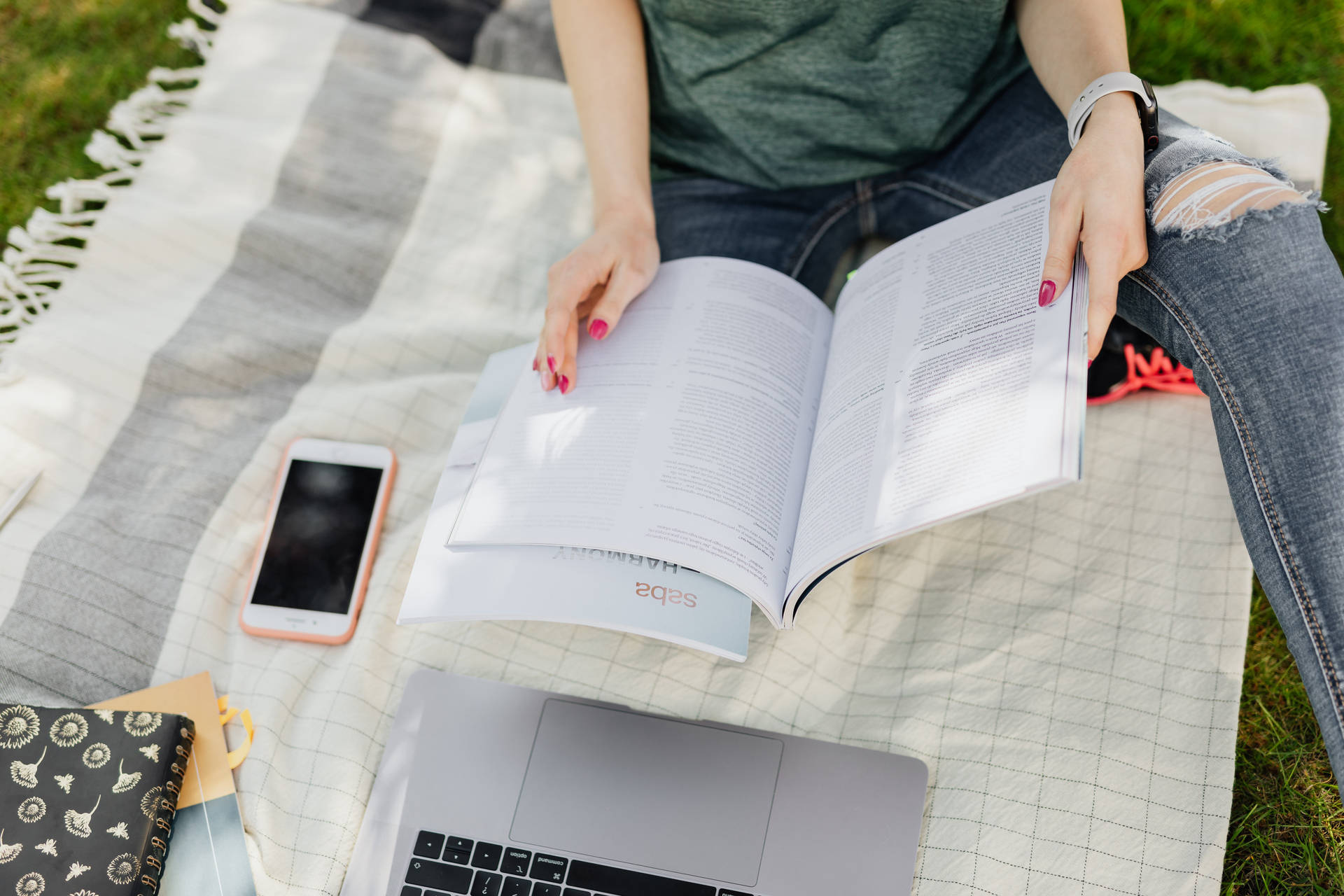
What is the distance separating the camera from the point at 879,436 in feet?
2.78

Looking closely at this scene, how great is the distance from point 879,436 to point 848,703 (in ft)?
1.08

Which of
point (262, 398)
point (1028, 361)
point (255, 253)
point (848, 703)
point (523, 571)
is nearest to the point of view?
point (1028, 361)

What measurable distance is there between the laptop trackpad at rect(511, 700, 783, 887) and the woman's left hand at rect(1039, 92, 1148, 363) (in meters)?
0.52

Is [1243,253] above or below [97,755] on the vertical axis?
above

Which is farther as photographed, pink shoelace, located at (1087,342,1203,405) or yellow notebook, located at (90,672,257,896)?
pink shoelace, located at (1087,342,1203,405)

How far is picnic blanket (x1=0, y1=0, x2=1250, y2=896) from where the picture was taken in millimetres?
935

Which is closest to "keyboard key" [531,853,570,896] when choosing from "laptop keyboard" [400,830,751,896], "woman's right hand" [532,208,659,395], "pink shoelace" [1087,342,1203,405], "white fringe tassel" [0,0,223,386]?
"laptop keyboard" [400,830,751,896]

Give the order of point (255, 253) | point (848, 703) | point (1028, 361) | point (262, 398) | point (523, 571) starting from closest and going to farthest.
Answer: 1. point (1028, 361)
2. point (523, 571)
3. point (848, 703)
4. point (262, 398)
5. point (255, 253)

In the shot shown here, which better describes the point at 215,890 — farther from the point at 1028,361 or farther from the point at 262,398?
the point at 1028,361

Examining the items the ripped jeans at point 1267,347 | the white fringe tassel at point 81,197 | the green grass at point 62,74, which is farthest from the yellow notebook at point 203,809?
the ripped jeans at point 1267,347

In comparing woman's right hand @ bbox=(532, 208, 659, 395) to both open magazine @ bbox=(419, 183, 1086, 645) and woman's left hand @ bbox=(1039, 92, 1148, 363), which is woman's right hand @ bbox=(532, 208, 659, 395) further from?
woman's left hand @ bbox=(1039, 92, 1148, 363)

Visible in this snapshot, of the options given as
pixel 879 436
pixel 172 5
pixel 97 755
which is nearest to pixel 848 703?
pixel 879 436

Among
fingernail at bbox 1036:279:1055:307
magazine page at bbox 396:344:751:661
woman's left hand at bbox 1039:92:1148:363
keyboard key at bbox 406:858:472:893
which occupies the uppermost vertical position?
woman's left hand at bbox 1039:92:1148:363

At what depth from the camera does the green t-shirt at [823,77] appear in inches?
41.9
